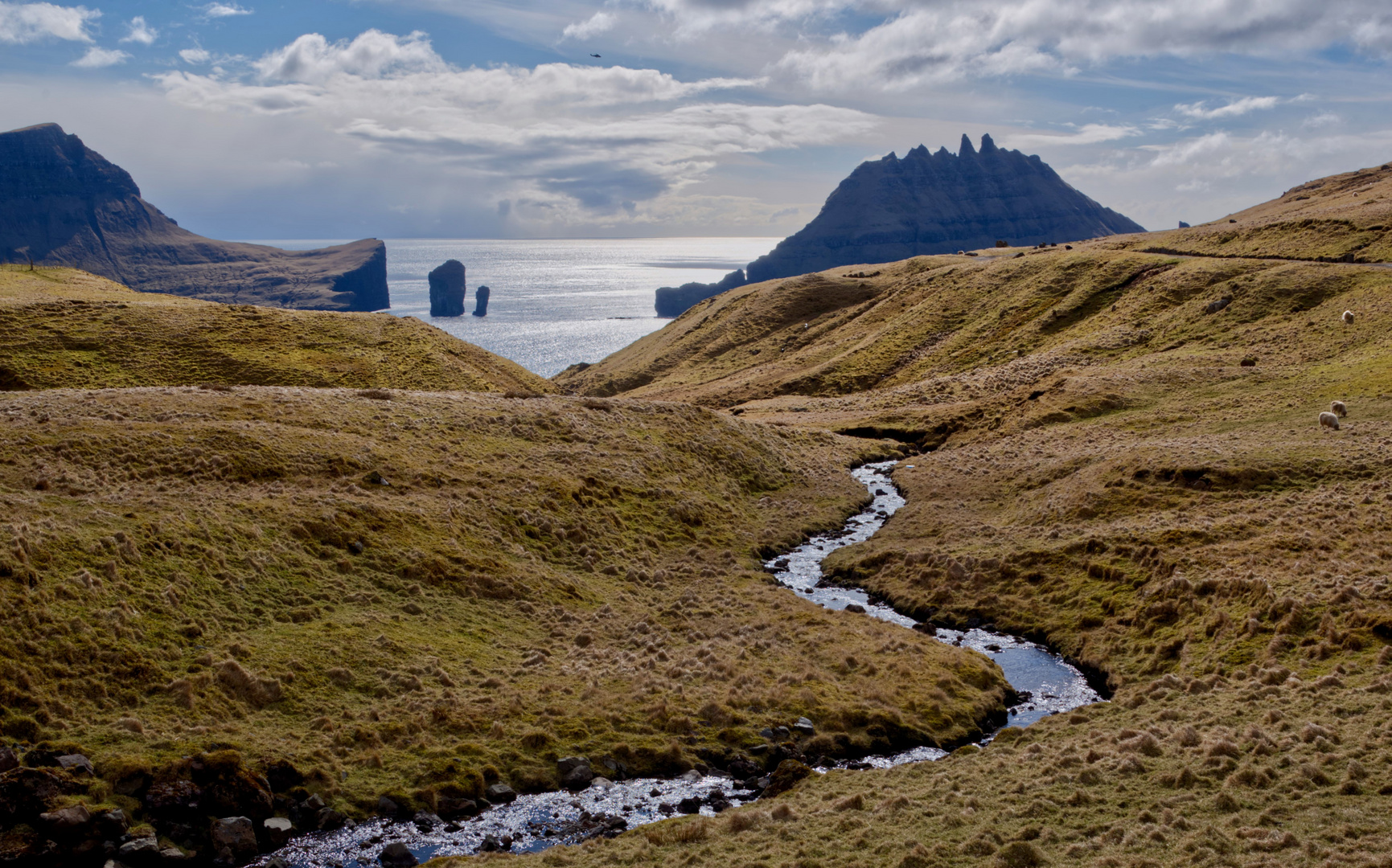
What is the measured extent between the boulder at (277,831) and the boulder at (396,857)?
7.63 ft

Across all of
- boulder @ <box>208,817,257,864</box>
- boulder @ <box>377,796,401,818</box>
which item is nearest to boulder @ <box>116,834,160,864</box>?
boulder @ <box>208,817,257,864</box>

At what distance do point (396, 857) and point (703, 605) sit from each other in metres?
19.5

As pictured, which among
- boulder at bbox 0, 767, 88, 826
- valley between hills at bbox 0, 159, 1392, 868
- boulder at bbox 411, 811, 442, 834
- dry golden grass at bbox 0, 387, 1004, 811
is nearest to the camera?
boulder at bbox 0, 767, 88, 826

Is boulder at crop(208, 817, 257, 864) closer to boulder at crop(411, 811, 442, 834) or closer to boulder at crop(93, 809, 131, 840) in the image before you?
boulder at crop(93, 809, 131, 840)

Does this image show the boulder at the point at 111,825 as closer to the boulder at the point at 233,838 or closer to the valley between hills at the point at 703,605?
the valley between hills at the point at 703,605

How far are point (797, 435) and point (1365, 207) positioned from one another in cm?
9713

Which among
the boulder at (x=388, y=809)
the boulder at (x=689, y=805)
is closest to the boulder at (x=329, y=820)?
the boulder at (x=388, y=809)

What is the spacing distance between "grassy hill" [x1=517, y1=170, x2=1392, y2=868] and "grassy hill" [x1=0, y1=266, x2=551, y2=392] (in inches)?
1516

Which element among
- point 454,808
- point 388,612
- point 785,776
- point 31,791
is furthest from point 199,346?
point 785,776

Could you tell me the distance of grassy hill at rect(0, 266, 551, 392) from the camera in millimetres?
70000

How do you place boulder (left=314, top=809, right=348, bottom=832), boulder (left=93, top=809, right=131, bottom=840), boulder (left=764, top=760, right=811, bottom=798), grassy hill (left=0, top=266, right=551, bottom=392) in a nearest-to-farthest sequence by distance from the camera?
boulder (left=93, top=809, right=131, bottom=840) → boulder (left=314, top=809, right=348, bottom=832) → boulder (left=764, top=760, right=811, bottom=798) → grassy hill (left=0, top=266, right=551, bottom=392)

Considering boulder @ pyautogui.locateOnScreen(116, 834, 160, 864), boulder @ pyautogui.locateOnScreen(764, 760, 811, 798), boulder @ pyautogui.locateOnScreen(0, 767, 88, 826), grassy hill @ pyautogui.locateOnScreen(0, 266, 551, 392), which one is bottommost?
boulder @ pyautogui.locateOnScreen(764, 760, 811, 798)

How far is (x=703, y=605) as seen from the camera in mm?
37844

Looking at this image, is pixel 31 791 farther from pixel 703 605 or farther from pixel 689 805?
pixel 703 605
